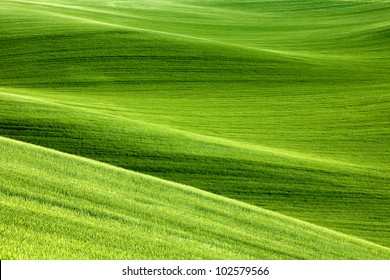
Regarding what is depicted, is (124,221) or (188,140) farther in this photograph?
(188,140)

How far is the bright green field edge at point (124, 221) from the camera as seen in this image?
8.72 m

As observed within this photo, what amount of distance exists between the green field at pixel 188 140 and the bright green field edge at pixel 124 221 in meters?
0.04

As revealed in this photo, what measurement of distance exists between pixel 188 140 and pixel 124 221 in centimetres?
1111

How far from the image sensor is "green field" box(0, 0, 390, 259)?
1031 cm

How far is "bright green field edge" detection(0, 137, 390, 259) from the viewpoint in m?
8.72

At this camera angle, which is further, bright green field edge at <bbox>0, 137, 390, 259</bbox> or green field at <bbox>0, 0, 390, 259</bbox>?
green field at <bbox>0, 0, 390, 259</bbox>

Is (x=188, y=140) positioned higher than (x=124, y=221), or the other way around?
(x=124, y=221)

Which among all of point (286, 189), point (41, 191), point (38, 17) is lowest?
point (286, 189)

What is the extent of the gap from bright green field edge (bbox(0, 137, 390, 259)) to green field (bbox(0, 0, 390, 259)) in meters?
0.04

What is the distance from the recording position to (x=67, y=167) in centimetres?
1301

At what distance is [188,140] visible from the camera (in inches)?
837

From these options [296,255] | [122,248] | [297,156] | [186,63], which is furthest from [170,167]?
[186,63]
